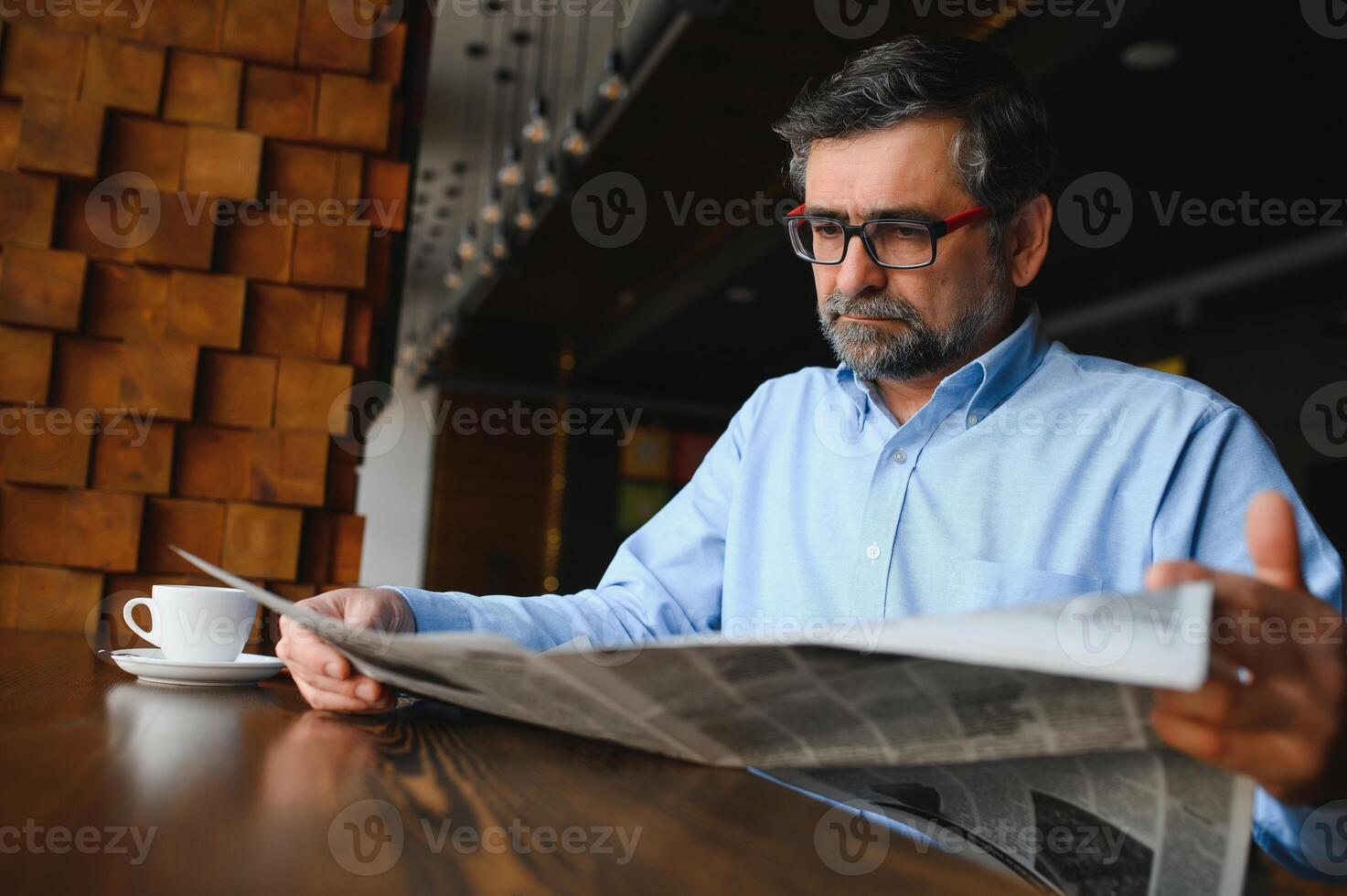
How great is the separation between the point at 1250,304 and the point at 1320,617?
5920 millimetres

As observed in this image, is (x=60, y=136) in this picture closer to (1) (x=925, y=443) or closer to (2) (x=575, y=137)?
(1) (x=925, y=443)

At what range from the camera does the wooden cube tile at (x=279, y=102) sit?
1.83 m

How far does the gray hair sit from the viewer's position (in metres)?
1.28

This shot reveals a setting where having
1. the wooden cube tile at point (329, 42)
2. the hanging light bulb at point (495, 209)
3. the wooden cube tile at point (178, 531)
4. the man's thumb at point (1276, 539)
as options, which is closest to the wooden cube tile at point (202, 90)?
the wooden cube tile at point (329, 42)

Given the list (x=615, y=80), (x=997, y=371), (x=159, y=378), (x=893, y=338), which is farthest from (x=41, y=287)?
(x=615, y=80)

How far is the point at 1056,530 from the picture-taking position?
1.15 metres

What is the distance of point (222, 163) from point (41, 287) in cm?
36

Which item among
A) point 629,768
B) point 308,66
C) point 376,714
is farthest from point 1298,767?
point 308,66

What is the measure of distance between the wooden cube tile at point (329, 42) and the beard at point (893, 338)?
1082 millimetres

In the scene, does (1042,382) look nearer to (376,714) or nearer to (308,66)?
(376,714)

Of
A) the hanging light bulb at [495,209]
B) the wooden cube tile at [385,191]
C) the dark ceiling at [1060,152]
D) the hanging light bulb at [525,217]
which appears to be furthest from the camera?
the hanging light bulb at [525,217]

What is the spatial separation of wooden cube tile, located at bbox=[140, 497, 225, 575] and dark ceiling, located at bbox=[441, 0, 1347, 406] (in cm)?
165

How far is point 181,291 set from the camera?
1782 mm

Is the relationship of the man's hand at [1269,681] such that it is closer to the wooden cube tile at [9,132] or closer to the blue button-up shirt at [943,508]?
the blue button-up shirt at [943,508]
